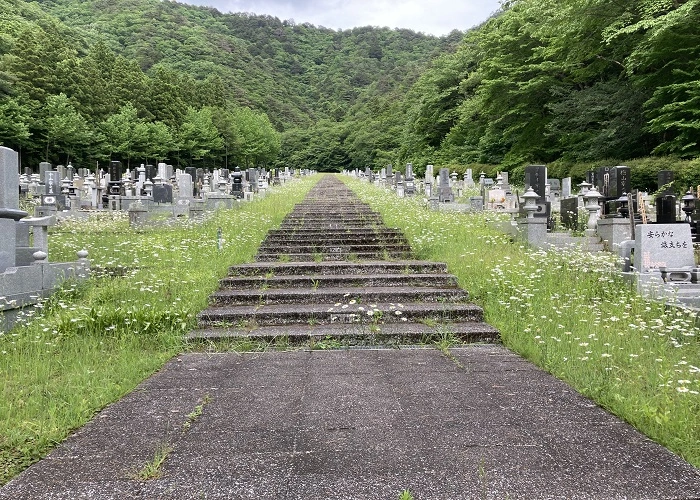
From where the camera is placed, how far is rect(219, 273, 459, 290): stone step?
7145 mm

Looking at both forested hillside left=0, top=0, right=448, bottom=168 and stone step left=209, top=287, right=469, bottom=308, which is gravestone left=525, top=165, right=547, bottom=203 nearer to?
stone step left=209, top=287, right=469, bottom=308

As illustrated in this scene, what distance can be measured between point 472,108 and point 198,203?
2392 centimetres

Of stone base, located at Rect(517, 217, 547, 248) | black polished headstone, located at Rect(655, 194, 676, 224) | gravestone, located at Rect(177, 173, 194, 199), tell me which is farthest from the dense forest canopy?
gravestone, located at Rect(177, 173, 194, 199)

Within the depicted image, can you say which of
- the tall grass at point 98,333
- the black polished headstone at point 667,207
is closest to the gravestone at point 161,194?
the tall grass at point 98,333

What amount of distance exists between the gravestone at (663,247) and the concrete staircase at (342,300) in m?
2.43

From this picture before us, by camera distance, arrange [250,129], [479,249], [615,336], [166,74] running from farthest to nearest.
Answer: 1. [250,129]
2. [166,74]
3. [479,249]
4. [615,336]

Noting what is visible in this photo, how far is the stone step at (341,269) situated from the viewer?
768 centimetres

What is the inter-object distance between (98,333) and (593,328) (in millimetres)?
5351

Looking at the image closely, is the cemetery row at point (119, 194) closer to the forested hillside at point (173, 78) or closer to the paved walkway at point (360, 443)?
the paved walkway at point (360, 443)

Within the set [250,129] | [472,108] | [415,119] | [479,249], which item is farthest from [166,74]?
[479,249]

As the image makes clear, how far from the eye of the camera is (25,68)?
3731 centimetres

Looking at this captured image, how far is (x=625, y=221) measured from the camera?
8984 millimetres

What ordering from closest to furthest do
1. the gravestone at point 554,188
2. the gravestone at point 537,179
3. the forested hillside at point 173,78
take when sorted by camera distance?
1. the gravestone at point 537,179
2. the gravestone at point 554,188
3. the forested hillside at point 173,78

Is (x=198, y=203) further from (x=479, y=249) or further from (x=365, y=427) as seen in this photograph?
(x=365, y=427)
